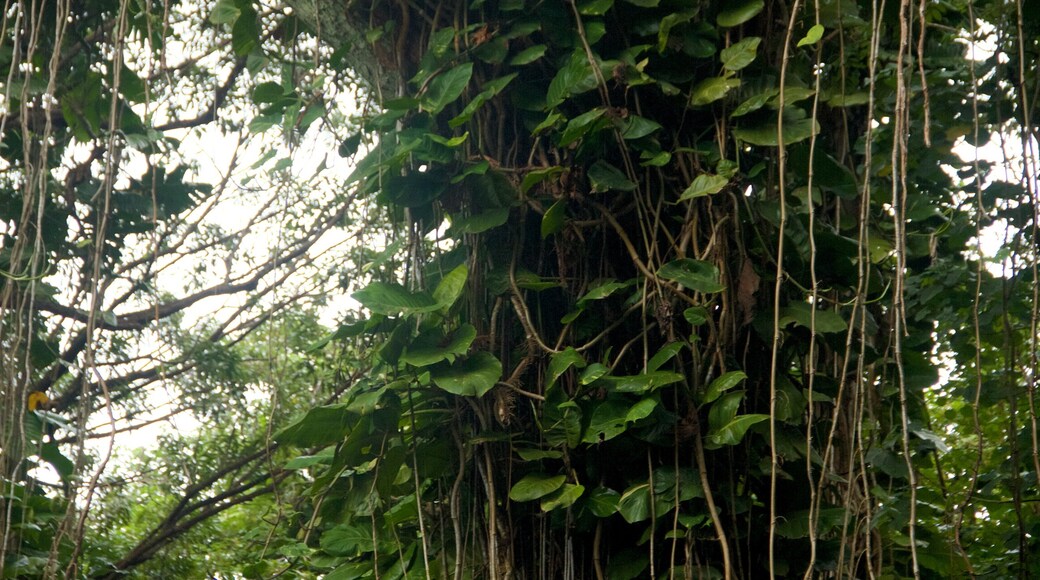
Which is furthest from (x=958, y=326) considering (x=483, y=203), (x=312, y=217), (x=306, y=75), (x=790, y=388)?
(x=312, y=217)

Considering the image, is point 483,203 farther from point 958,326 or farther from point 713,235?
point 958,326

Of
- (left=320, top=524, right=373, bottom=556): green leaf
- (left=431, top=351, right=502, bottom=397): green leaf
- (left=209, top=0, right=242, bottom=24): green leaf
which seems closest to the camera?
(left=431, top=351, right=502, bottom=397): green leaf

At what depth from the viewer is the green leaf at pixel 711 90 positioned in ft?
Answer: 5.21

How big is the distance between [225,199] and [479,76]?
2836 millimetres

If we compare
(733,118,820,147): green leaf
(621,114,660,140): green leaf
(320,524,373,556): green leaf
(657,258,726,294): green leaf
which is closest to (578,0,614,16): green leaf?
(621,114,660,140): green leaf

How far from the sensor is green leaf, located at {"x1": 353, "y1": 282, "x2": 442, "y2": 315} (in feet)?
5.17

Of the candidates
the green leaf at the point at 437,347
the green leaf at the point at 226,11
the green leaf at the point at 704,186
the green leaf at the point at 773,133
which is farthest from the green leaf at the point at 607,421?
the green leaf at the point at 226,11

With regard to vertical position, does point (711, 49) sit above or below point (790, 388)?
above

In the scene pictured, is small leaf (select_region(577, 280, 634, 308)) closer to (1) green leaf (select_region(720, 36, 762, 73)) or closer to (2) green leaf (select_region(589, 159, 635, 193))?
(2) green leaf (select_region(589, 159, 635, 193))

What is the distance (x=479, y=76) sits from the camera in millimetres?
1736

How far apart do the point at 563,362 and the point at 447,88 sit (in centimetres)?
51

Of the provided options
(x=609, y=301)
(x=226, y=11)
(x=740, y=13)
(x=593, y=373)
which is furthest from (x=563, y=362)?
(x=226, y=11)

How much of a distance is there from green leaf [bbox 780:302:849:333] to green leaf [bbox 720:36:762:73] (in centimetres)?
40

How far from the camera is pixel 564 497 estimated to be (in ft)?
4.97
